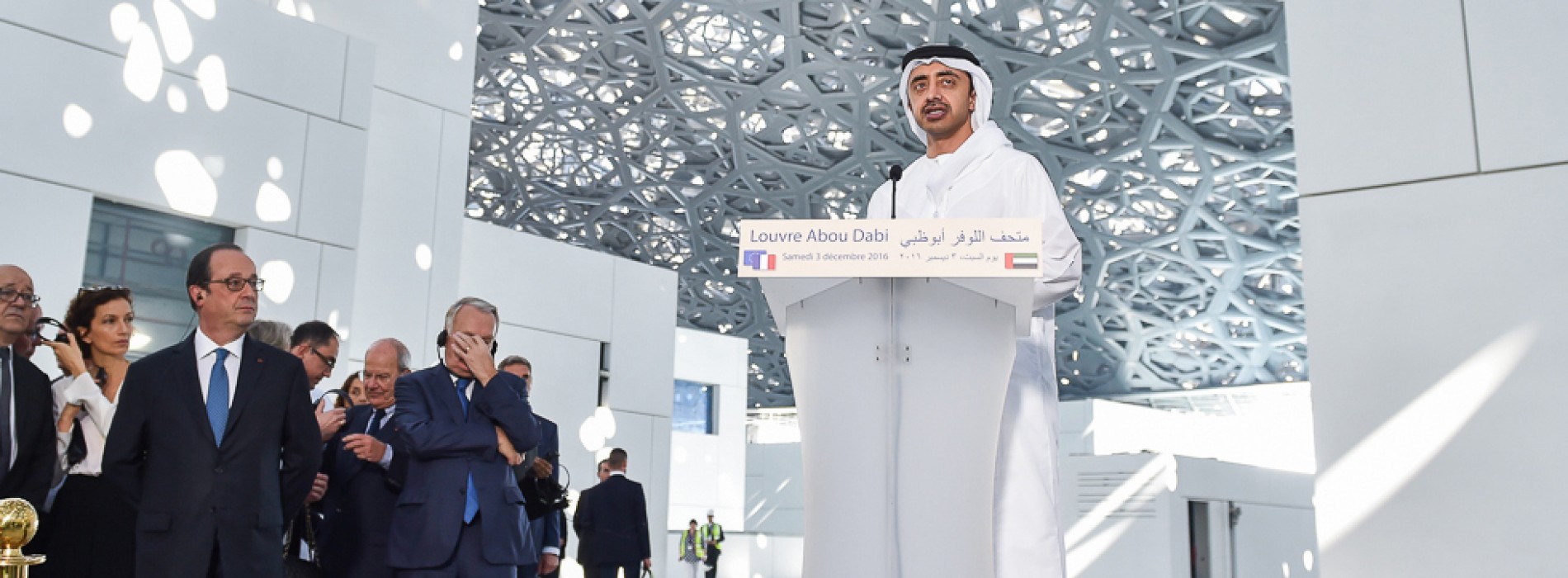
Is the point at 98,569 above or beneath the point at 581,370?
beneath

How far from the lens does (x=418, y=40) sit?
35.8 feet

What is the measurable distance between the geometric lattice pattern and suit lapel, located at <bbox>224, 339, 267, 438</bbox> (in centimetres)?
2107

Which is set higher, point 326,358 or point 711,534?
point 326,358

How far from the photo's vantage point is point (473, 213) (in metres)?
34.2

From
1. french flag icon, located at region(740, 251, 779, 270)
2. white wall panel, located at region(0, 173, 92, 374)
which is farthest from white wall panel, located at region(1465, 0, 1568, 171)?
white wall panel, located at region(0, 173, 92, 374)

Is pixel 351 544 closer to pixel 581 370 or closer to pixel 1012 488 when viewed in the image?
pixel 1012 488

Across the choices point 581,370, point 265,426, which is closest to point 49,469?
point 265,426

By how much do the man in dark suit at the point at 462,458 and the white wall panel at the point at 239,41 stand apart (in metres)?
4.76

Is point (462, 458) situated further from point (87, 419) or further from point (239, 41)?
point (239, 41)

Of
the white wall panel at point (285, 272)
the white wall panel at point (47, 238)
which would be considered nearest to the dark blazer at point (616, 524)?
the white wall panel at point (285, 272)

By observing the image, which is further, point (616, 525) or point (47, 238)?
point (616, 525)

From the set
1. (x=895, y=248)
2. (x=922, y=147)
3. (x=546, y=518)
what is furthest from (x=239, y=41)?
(x=922, y=147)

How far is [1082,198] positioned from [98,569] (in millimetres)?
26686

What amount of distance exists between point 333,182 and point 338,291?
79cm
